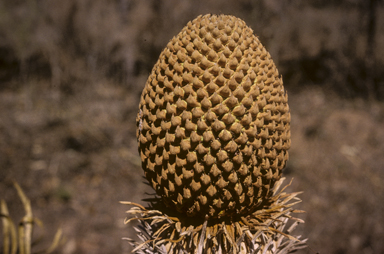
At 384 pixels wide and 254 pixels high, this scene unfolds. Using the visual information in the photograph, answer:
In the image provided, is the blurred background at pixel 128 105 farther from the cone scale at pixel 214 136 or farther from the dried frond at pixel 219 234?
the cone scale at pixel 214 136

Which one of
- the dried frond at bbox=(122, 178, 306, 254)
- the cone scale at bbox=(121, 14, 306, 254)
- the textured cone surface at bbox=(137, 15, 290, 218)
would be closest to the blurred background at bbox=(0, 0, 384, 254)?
the dried frond at bbox=(122, 178, 306, 254)

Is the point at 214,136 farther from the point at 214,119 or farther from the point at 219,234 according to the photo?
the point at 219,234

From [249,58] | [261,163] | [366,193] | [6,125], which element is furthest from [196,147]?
[6,125]

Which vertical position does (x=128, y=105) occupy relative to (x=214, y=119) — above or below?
above

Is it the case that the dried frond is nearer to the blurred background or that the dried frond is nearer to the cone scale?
the cone scale

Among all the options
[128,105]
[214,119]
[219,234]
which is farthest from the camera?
[128,105]

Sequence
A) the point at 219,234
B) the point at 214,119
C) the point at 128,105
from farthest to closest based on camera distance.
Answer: the point at 128,105
the point at 219,234
the point at 214,119

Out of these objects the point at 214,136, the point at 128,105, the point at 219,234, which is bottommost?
the point at 219,234

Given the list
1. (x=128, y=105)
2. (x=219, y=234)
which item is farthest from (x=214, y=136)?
(x=128, y=105)
